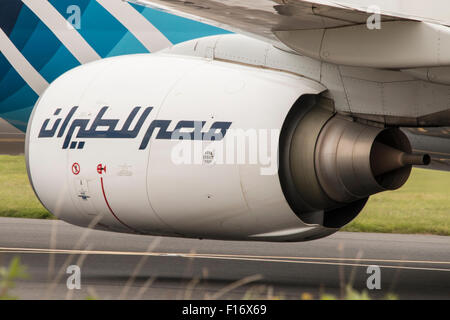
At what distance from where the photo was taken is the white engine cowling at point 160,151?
902cm

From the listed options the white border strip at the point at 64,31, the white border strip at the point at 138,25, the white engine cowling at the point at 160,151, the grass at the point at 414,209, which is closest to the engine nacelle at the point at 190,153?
the white engine cowling at the point at 160,151

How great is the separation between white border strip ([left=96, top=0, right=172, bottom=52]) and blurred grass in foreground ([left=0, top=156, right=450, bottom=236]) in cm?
796

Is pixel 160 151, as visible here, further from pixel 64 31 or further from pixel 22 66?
pixel 22 66

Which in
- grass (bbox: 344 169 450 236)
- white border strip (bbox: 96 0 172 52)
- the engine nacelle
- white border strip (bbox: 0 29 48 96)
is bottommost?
grass (bbox: 344 169 450 236)

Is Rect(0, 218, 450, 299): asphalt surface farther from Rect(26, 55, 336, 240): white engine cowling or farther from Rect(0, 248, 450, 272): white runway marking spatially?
Rect(26, 55, 336, 240): white engine cowling

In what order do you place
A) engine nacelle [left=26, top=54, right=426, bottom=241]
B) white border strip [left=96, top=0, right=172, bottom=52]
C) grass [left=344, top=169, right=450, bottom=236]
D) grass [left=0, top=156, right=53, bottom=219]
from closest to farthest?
engine nacelle [left=26, top=54, right=426, bottom=241], white border strip [left=96, top=0, right=172, bottom=52], grass [left=344, top=169, right=450, bottom=236], grass [left=0, top=156, right=53, bottom=219]

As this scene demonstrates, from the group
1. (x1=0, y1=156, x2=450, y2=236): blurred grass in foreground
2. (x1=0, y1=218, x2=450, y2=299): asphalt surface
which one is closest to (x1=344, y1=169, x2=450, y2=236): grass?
(x1=0, y1=156, x2=450, y2=236): blurred grass in foreground

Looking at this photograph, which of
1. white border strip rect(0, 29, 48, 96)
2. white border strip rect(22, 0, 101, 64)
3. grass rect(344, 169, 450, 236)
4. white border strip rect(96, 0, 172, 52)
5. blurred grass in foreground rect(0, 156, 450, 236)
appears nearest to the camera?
white border strip rect(96, 0, 172, 52)

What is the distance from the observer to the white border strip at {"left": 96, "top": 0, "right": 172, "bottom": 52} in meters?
11.8

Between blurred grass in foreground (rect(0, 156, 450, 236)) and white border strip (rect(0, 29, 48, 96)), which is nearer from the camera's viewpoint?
white border strip (rect(0, 29, 48, 96))

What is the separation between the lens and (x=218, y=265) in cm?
1198

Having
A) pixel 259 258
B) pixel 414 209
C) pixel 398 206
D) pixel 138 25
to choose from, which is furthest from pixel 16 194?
pixel 138 25

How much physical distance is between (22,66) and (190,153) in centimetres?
456
